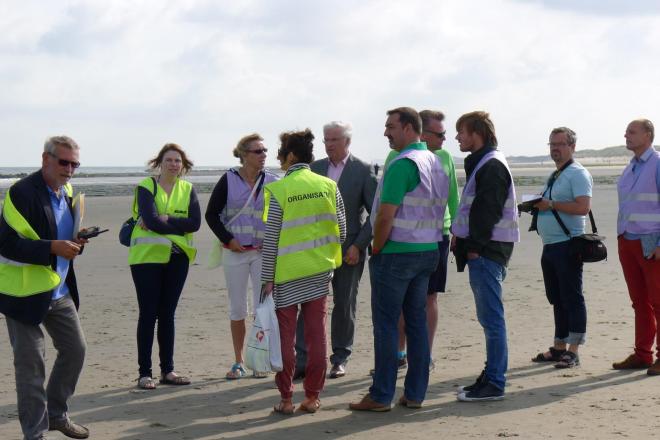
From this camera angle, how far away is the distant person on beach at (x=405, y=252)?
21.2 feet

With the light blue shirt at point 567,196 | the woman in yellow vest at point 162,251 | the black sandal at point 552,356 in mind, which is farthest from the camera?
the black sandal at point 552,356

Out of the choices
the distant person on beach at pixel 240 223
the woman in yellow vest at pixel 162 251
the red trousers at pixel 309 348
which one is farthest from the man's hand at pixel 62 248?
the distant person on beach at pixel 240 223

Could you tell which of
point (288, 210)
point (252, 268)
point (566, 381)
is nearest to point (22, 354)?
point (288, 210)

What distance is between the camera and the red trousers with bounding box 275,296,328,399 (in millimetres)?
6613

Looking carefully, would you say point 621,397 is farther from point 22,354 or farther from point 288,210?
point 22,354

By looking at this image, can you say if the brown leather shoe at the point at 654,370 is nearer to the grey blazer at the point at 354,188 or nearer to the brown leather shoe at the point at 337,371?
the brown leather shoe at the point at 337,371

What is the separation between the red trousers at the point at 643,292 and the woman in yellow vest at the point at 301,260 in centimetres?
274

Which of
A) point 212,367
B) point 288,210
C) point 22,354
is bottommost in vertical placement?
point 212,367

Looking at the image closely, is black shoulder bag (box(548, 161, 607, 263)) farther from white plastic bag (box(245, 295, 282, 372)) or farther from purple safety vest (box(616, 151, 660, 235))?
white plastic bag (box(245, 295, 282, 372))

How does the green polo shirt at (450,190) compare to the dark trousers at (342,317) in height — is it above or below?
above

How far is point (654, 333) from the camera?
7957 millimetres

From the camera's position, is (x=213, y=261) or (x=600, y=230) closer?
(x=213, y=261)

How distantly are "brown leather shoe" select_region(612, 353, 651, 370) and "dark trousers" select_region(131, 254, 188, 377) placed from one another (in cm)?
364

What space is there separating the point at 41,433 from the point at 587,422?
11.3 ft
